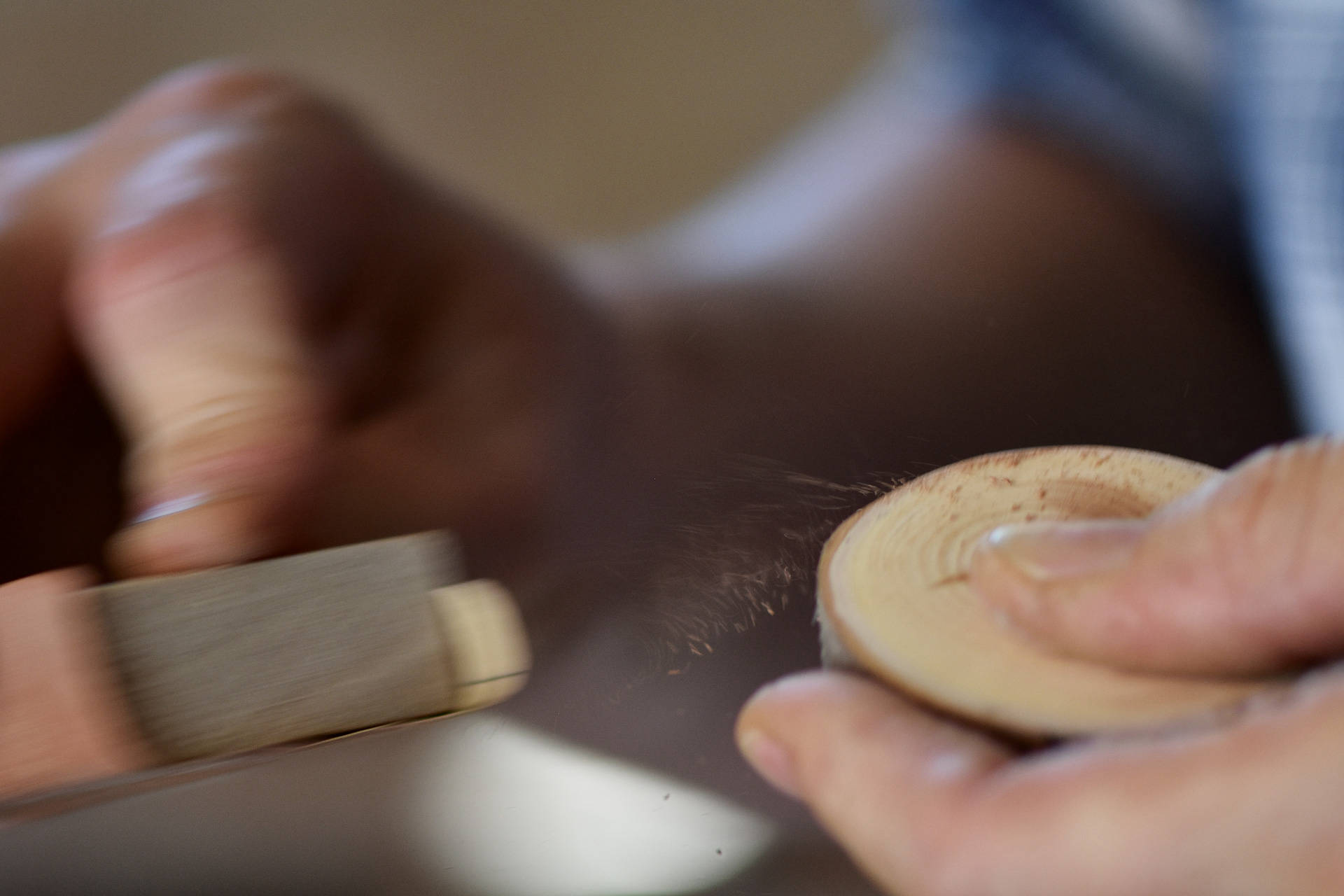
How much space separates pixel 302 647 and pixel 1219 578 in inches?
7.8

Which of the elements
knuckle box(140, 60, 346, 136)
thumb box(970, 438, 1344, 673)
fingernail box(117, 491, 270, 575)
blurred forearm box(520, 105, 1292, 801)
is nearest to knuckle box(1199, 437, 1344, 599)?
thumb box(970, 438, 1344, 673)

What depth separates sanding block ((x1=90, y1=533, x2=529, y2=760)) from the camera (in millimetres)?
235

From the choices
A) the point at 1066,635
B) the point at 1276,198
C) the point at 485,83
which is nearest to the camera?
the point at 1066,635

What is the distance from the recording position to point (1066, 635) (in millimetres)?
222

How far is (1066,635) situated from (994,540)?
0.08 ft

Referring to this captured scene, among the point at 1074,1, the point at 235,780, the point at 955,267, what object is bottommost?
the point at 235,780

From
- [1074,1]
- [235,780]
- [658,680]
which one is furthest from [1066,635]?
[1074,1]

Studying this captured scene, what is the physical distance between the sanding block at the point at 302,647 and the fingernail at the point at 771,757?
0.21ft

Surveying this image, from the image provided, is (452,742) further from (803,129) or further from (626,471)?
(803,129)

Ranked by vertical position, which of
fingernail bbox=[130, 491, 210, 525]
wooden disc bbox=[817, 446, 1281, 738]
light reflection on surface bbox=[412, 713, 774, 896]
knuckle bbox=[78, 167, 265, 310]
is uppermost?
knuckle bbox=[78, 167, 265, 310]

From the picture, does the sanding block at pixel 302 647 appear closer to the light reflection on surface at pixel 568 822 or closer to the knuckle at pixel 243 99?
the light reflection on surface at pixel 568 822

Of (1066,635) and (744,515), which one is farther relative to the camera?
Result: (744,515)

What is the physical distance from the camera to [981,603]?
0.24 metres

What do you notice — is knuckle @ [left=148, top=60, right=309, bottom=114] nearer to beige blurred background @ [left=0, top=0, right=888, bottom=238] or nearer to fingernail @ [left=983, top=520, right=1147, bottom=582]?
beige blurred background @ [left=0, top=0, right=888, bottom=238]
